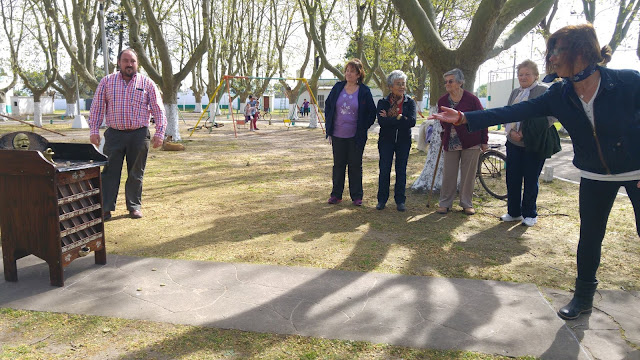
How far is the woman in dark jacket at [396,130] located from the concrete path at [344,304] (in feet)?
8.06

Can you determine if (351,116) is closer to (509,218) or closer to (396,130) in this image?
(396,130)

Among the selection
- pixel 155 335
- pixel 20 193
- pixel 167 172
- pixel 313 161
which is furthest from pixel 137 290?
pixel 313 161

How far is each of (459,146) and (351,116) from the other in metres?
1.44

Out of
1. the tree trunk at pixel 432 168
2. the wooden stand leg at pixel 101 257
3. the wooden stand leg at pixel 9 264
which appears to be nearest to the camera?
the wooden stand leg at pixel 9 264

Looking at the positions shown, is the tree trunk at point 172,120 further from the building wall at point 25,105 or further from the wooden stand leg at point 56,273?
the building wall at point 25,105

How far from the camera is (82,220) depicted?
3.79m

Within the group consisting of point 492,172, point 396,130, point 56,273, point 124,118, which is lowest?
point 56,273

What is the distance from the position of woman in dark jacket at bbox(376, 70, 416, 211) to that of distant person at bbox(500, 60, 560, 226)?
4.02ft

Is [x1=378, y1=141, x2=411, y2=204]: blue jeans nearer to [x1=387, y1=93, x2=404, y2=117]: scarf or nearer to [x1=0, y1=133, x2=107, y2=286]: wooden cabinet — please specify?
[x1=387, y1=93, x2=404, y2=117]: scarf

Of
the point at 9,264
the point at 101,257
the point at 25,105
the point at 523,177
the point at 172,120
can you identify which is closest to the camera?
the point at 9,264

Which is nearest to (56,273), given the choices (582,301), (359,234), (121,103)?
(121,103)

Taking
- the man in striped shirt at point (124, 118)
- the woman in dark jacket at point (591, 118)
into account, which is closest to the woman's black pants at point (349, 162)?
the man in striped shirt at point (124, 118)

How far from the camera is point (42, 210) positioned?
11.3 ft

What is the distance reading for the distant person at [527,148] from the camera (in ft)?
17.4
